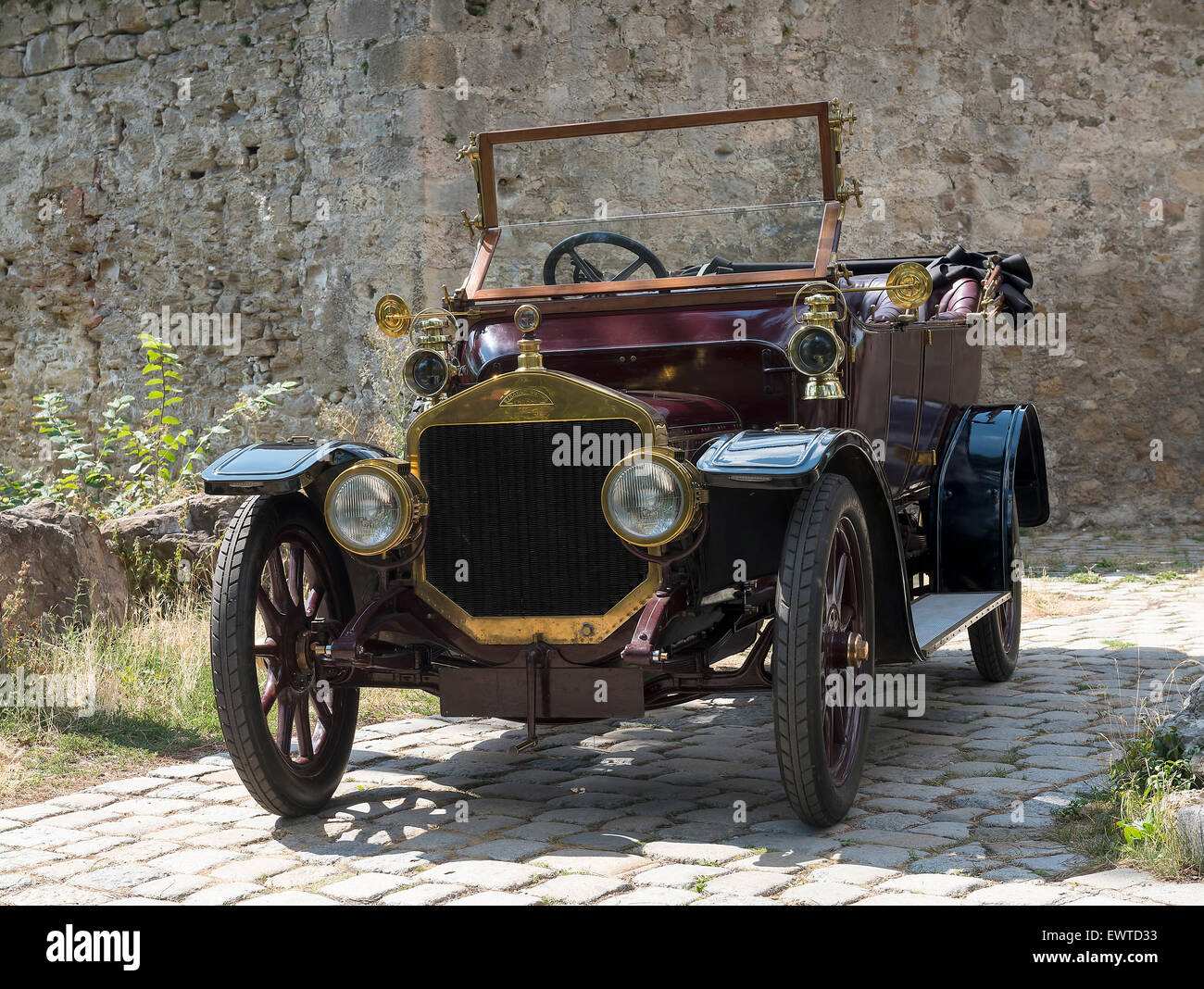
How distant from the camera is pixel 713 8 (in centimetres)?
1008

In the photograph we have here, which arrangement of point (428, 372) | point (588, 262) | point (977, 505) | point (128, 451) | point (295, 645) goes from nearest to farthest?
1. point (295, 645)
2. point (428, 372)
3. point (588, 262)
4. point (977, 505)
5. point (128, 451)

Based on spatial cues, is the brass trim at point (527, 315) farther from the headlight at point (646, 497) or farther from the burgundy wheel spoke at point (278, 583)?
the burgundy wheel spoke at point (278, 583)

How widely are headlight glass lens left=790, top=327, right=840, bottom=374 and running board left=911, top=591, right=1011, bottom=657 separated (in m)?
0.89

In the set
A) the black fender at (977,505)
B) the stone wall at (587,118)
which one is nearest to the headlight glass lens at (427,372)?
the black fender at (977,505)

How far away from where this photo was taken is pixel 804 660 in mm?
3428

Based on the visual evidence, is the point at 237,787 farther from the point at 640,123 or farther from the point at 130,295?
the point at 130,295

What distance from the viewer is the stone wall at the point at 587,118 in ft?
32.2

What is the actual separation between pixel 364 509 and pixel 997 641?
3058 mm

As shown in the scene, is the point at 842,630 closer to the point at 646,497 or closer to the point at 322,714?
the point at 646,497

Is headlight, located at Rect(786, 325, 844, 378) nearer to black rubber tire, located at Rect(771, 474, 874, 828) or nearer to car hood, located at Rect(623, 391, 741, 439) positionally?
car hood, located at Rect(623, 391, 741, 439)

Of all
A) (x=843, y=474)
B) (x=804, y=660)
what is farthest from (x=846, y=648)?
(x=843, y=474)

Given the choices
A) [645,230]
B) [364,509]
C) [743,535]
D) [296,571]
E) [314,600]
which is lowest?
[314,600]

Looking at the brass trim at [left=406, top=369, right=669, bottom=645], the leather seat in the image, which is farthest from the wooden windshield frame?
the brass trim at [left=406, top=369, right=669, bottom=645]

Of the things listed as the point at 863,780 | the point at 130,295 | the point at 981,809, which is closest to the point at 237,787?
the point at 863,780
